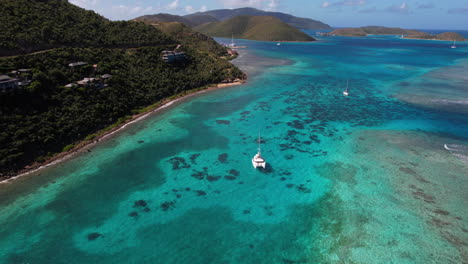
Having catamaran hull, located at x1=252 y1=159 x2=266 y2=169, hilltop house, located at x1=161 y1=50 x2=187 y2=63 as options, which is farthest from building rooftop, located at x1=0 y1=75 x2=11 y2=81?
hilltop house, located at x1=161 y1=50 x2=187 y2=63

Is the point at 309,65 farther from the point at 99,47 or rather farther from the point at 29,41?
the point at 29,41

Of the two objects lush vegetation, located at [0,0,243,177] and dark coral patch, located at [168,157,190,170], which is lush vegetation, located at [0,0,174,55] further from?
dark coral patch, located at [168,157,190,170]

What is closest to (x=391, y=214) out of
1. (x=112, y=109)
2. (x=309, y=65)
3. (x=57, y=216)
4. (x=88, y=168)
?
(x=57, y=216)

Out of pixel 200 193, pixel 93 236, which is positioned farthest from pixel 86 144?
pixel 200 193

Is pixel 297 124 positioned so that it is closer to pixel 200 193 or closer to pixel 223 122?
pixel 223 122

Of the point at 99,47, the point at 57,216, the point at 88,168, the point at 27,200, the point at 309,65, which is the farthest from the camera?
the point at 309,65

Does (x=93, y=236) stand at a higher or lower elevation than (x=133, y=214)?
lower
